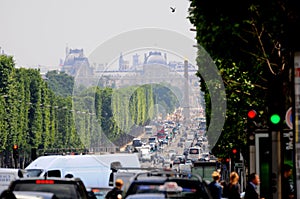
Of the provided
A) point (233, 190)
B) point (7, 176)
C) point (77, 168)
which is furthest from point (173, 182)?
point (77, 168)

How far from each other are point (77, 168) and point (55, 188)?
30450mm

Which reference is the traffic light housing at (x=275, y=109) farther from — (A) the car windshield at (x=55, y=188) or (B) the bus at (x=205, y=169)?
(B) the bus at (x=205, y=169)

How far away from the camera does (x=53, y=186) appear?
2392 cm

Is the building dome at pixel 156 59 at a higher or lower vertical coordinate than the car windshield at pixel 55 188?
higher

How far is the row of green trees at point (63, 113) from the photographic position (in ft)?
398

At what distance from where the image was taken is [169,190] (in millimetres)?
21391

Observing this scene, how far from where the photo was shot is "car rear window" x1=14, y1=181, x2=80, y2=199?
933 inches

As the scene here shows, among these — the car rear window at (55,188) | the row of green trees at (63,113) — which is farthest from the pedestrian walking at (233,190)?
the row of green trees at (63,113)

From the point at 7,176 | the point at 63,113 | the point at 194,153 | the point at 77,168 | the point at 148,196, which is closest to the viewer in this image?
the point at 148,196

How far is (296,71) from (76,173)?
29.3 m

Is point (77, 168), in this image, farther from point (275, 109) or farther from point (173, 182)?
point (173, 182)

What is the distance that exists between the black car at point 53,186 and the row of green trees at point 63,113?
90.4 metres

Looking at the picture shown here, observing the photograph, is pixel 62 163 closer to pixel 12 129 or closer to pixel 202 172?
pixel 202 172

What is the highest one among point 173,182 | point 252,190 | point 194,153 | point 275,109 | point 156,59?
point 156,59
